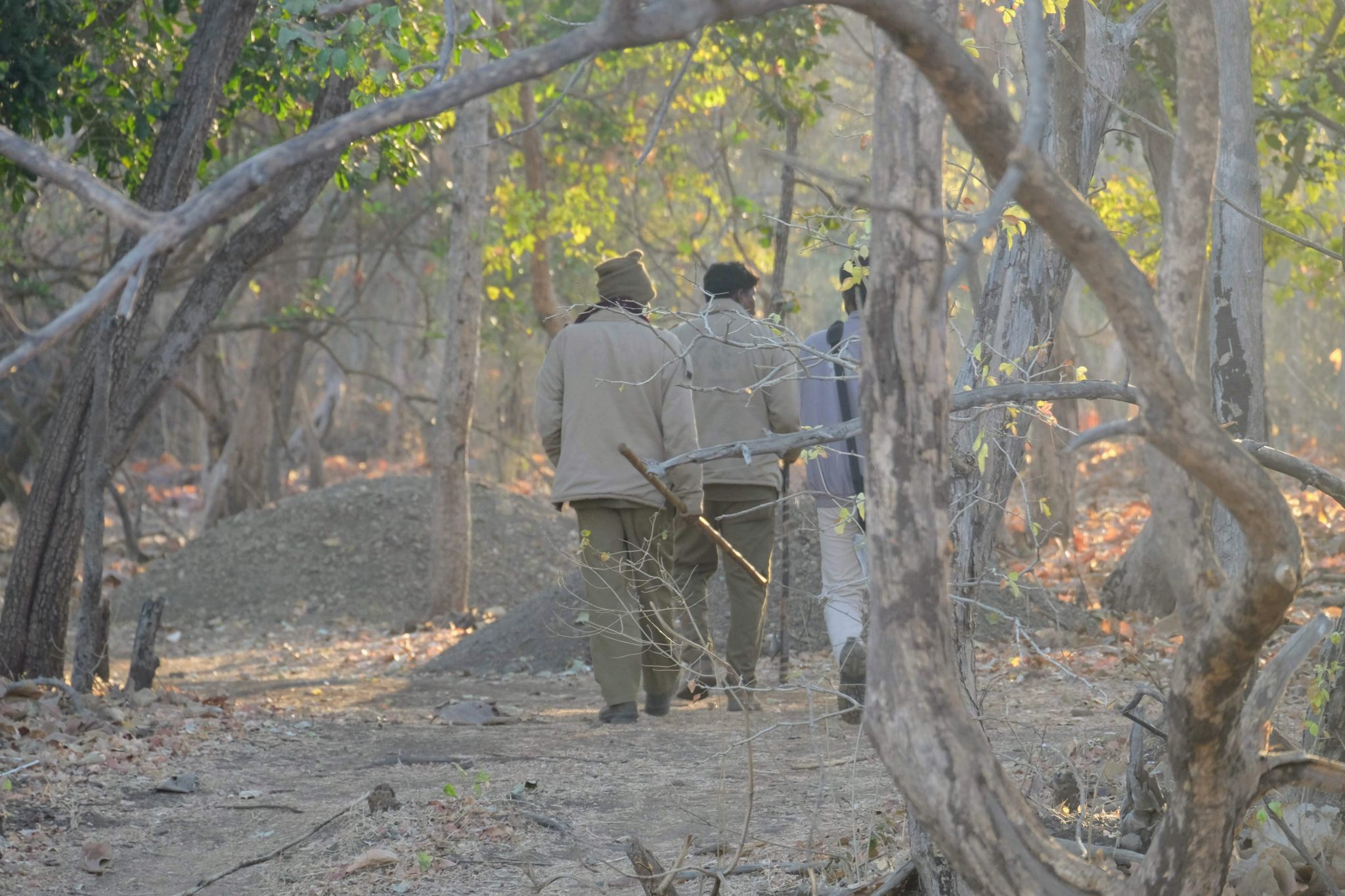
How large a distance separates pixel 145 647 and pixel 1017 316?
17.3 ft

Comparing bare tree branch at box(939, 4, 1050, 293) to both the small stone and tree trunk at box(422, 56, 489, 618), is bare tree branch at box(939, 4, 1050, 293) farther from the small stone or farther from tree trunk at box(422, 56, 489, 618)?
tree trunk at box(422, 56, 489, 618)

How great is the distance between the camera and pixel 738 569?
7.22 metres

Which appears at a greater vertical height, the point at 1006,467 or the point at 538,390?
the point at 538,390

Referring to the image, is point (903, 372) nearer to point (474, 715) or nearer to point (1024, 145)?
point (1024, 145)

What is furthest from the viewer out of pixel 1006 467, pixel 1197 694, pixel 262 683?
pixel 262 683

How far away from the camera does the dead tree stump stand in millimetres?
Answer: 7281

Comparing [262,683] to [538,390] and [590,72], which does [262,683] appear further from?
[590,72]

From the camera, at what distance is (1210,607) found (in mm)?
2682

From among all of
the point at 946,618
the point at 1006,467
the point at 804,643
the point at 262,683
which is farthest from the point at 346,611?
the point at 946,618

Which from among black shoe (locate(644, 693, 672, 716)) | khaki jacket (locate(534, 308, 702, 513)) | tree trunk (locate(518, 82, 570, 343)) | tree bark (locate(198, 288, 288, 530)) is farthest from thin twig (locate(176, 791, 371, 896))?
tree bark (locate(198, 288, 288, 530))

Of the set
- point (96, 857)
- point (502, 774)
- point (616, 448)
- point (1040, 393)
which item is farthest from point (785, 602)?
point (1040, 393)

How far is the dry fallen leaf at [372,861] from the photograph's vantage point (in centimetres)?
440

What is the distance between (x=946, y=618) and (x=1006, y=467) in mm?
1460

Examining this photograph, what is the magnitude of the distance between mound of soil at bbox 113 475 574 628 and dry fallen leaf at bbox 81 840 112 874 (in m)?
7.88
